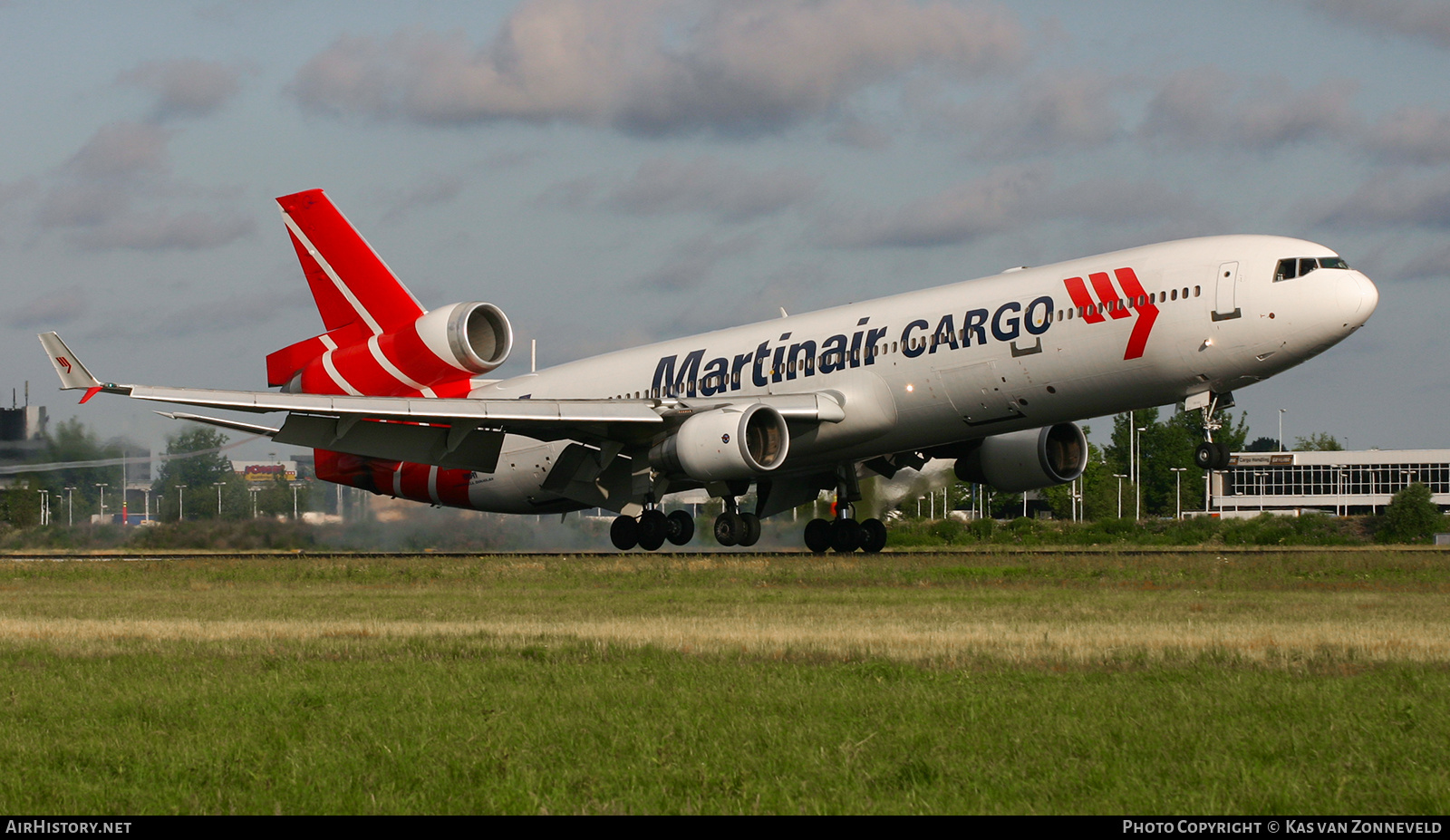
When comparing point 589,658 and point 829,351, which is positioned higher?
point 829,351

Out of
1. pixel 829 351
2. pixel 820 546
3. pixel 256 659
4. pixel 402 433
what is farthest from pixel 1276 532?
pixel 256 659

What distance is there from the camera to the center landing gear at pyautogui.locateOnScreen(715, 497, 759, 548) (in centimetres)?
3256

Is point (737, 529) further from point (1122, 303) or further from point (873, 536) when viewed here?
point (1122, 303)

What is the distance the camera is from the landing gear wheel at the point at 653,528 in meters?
33.9

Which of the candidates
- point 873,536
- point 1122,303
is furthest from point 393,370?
point 1122,303

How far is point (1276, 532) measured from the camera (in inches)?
2007

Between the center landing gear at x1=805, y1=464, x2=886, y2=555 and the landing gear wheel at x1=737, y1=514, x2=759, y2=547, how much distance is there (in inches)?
110

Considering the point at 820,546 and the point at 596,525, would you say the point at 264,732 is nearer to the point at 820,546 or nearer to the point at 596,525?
the point at 820,546

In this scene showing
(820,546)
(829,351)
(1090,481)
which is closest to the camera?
(829,351)

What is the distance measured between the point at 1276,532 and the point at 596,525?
977 inches

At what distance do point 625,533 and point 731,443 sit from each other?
19.7ft

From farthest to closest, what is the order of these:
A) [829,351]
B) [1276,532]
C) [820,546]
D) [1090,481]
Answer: [1090,481] < [1276,532] < [820,546] < [829,351]

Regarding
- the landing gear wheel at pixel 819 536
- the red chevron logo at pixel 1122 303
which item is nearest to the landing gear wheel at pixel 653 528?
the landing gear wheel at pixel 819 536

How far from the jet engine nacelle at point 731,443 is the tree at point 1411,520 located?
33988mm
